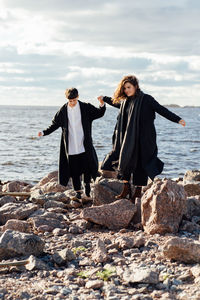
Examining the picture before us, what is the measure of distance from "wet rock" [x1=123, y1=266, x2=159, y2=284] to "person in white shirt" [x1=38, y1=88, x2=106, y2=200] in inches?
130

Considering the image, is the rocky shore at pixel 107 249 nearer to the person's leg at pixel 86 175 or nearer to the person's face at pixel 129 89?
the person's leg at pixel 86 175

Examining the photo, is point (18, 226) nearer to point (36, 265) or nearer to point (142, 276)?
point (36, 265)

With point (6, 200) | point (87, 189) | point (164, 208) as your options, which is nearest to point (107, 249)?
point (164, 208)

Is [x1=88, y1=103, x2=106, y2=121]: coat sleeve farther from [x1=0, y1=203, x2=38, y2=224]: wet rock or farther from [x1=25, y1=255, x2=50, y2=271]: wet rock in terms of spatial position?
[x1=25, y1=255, x2=50, y2=271]: wet rock

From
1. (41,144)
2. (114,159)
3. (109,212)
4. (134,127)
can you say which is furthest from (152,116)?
(41,144)

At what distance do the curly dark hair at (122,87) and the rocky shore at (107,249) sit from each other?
4.44ft

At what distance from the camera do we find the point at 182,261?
4.51 metres

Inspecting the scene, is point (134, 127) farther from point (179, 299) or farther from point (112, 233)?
point (179, 299)

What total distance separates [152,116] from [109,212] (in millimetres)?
1530

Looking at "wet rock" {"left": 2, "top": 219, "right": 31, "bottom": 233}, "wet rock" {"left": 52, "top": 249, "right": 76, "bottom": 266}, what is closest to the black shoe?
"wet rock" {"left": 2, "top": 219, "right": 31, "bottom": 233}

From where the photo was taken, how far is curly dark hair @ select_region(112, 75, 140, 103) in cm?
635

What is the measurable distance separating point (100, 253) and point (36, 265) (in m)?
0.68

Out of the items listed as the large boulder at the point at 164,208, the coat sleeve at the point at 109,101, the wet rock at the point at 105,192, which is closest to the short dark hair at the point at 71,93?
the coat sleeve at the point at 109,101

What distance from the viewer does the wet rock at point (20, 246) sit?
190 inches
